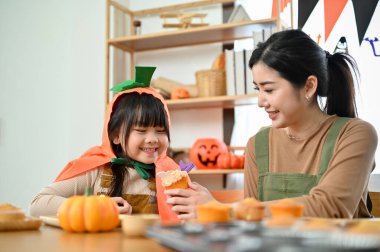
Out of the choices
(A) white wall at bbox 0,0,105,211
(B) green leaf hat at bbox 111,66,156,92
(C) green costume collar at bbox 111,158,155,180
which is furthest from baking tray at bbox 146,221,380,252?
(A) white wall at bbox 0,0,105,211

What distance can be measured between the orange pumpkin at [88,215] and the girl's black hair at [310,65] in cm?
86

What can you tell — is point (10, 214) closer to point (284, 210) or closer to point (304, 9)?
point (284, 210)

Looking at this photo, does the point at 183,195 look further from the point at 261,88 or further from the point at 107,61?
the point at 107,61

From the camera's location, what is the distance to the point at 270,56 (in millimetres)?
1706

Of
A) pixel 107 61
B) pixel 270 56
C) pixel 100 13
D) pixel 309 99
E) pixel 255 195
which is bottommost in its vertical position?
pixel 255 195

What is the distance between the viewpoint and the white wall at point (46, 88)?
13.3 feet

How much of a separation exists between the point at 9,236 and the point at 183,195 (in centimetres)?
50

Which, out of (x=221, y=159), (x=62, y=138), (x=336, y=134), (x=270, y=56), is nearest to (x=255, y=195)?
(x=336, y=134)

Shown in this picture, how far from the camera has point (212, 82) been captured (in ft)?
11.3

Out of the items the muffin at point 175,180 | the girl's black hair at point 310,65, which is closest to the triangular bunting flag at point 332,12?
the girl's black hair at point 310,65

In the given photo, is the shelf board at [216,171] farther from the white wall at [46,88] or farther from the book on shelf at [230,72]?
the white wall at [46,88]

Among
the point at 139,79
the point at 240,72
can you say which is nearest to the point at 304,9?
the point at 240,72

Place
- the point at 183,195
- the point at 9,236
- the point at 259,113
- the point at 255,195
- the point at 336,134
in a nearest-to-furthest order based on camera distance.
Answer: the point at 9,236
the point at 183,195
the point at 336,134
the point at 255,195
the point at 259,113

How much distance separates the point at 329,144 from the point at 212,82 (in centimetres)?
187
